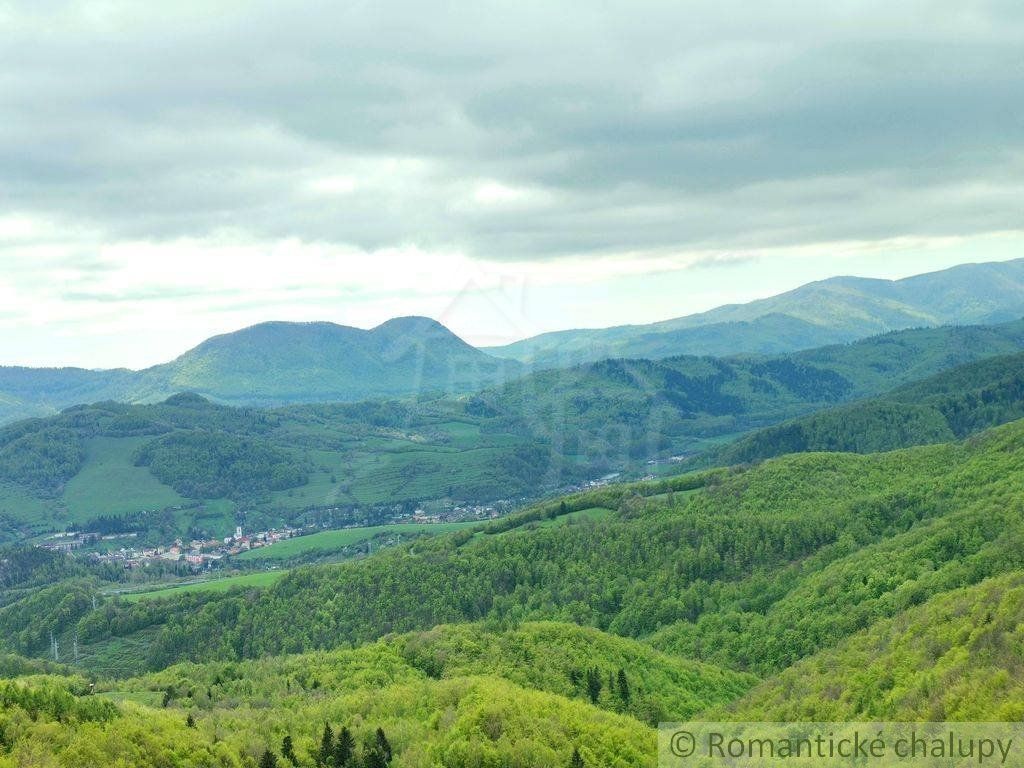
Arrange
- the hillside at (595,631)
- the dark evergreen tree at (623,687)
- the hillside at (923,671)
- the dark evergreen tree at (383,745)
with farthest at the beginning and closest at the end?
the dark evergreen tree at (623,687) → the dark evergreen tree at (383,745) → the hillside at (595,631) → the hillside at (923,671)

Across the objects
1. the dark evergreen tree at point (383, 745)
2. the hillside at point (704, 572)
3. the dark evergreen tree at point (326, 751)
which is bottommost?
the hillside at point (704, 572)

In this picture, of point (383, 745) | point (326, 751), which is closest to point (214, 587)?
point (383, 745)

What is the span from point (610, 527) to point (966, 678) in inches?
4140

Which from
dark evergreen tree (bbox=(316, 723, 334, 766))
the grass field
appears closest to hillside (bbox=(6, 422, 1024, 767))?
dark evergreen tree (bbox=(316, 723, 334, 766))

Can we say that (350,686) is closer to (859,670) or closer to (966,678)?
(859,670)

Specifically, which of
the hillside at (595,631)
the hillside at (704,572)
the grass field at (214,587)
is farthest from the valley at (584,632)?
the grass field at (214,587)

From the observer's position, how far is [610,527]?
151 metres

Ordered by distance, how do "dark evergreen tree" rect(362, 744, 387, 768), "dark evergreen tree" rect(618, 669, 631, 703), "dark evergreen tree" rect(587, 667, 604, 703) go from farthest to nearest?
"dark evergreen tree" rect(587, 667, 604, 703), "dark evergreen tree" rect(618, 669, 631, 703), "dark evergreen tree" rect(362, 744, 387, 768)

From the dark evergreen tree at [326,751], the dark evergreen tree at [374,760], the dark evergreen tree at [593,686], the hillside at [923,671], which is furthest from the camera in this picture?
the dark evergreen tree at [593,686]

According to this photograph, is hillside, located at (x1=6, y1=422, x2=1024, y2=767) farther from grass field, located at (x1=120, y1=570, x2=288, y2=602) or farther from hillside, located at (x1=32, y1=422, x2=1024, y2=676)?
grass field, located at (x1=120, y1=570, x2=288, y2=602)

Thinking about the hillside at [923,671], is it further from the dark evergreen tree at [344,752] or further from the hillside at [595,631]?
the dark evergreen tree at [344,752]

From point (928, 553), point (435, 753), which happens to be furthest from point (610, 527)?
point (435, 753)

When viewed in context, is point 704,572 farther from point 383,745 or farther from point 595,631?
point 383,745

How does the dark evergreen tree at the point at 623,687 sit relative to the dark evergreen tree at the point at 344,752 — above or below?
below
